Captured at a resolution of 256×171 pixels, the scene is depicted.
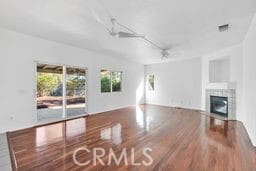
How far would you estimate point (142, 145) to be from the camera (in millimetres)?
3197

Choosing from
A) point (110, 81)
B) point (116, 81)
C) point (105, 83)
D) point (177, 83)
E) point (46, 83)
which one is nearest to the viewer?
point (46, 83)

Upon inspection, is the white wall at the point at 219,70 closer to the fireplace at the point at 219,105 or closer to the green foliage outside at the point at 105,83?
the fireplace at the point at 219,105

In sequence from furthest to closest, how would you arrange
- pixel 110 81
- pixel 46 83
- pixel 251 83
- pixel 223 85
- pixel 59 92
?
pixel 110 81, pixel 223 85, pixel 59 92, pixel 46 83, pixel 251 83

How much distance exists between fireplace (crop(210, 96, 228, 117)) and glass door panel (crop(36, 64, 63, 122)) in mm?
5968

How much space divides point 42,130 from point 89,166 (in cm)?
253

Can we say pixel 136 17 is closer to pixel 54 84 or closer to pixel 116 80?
pixel 54 84

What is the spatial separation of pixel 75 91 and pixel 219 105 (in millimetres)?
5670

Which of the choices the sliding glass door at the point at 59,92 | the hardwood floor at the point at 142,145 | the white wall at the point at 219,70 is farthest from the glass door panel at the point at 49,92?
the white wall at the point at 219,70

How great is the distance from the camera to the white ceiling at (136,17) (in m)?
2.69

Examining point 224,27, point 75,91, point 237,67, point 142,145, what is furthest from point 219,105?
point 75,91

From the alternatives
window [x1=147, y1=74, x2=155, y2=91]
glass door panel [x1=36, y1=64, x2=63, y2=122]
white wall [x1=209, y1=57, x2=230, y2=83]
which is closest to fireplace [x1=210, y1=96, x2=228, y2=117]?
white wall [x1=209, y1=57, x2=230, y2=83]

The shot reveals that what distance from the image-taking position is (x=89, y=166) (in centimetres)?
238

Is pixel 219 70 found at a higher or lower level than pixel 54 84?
higher

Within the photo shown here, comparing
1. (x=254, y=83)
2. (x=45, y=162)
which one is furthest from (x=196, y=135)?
(x=45, y=162)
